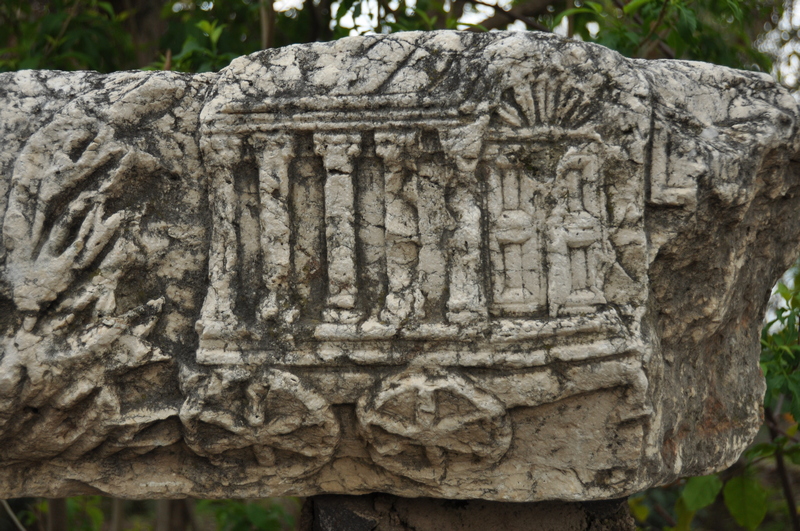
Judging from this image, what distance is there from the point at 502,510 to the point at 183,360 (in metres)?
0.88

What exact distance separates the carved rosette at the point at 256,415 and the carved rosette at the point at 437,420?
105 mm

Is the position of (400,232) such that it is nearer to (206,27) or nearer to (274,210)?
(274,210)

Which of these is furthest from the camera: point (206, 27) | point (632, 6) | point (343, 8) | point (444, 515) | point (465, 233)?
point (343, 8)

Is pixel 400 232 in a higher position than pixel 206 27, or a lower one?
lower

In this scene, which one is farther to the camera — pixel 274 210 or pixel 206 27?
pixel 206 27

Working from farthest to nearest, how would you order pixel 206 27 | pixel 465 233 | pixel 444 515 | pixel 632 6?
pixel 206 27, pixel 632 6, pixel 444 515, pixel 465 233

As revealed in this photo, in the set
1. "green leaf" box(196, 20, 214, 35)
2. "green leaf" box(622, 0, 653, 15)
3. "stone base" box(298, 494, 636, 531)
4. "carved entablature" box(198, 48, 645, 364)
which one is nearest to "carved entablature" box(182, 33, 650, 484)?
"carved entablature" box(198, 48, 645, 364)

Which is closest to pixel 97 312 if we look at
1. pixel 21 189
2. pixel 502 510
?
pixel 21 189

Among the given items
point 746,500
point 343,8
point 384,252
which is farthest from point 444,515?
point 343,8

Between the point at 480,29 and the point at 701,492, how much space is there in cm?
179

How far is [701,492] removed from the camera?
247cm

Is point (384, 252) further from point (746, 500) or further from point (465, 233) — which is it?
point (746, 500)

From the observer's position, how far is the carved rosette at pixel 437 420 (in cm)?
161

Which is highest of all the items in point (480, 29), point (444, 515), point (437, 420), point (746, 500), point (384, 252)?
point (480, 29)
